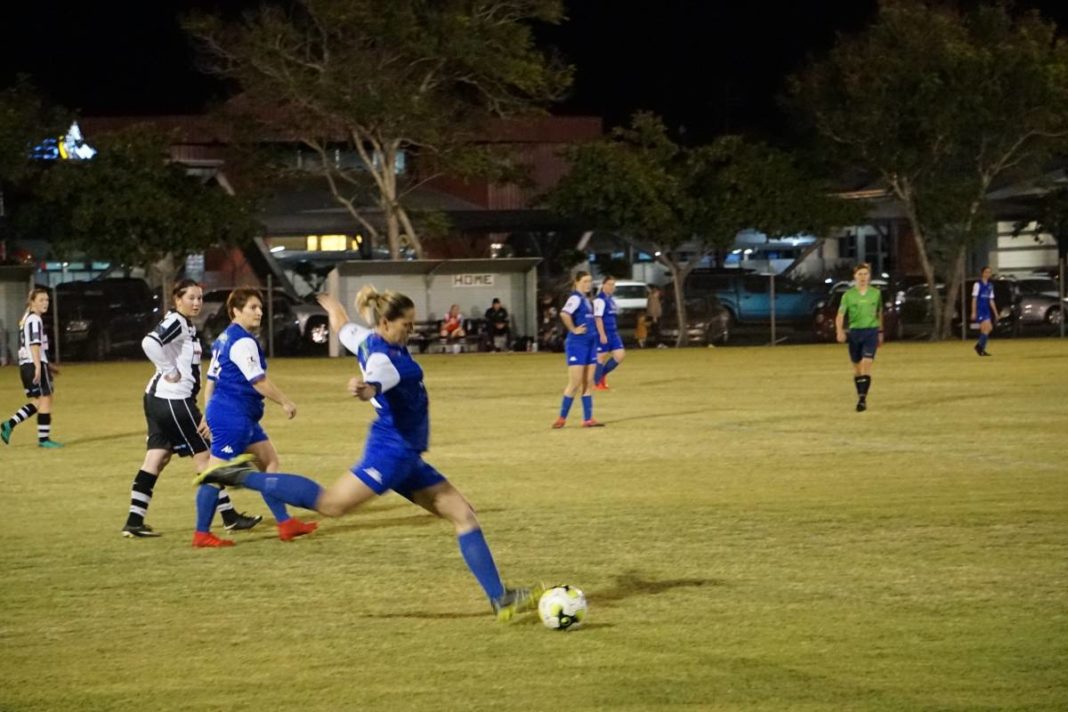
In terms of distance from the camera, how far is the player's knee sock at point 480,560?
8180 mm

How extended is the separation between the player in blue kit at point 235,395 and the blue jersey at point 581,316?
28.8 feet

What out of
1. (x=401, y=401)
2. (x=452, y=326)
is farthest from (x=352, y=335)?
(x=452, y=326)

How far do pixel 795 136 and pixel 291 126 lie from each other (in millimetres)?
17753

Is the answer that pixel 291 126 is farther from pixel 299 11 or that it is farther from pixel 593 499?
Answer: pixel 593 499

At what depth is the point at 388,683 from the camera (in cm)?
704

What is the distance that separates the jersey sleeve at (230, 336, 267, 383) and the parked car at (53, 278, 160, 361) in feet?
102

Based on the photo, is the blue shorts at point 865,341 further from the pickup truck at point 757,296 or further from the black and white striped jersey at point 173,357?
the pickup truck at point 757,296

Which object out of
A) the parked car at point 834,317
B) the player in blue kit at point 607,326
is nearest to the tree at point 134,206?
the parked car at point 834,317

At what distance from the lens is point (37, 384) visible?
1878cm

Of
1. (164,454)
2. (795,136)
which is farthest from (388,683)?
(795,136)

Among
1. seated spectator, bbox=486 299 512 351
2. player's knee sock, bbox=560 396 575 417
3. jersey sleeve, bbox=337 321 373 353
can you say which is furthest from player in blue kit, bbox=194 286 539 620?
seated spectator, bbox=486 299 512 351

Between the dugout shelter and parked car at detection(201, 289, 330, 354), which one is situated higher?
the dugout shelter

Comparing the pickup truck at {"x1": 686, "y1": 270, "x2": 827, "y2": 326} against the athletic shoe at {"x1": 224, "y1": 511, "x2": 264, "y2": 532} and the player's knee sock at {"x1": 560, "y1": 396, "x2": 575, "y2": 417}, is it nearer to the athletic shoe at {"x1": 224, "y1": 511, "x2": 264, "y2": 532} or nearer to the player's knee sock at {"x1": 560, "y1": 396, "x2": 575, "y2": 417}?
the player's knee sock at {"x1": 560, "y1": 396, "x2": 575, "y2": 417}

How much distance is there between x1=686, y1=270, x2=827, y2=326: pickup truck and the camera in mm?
46500
